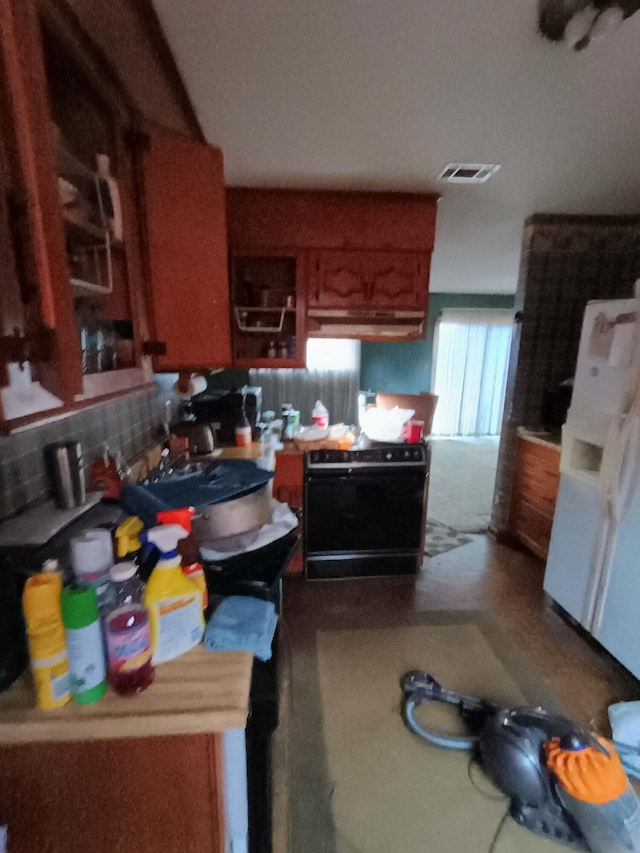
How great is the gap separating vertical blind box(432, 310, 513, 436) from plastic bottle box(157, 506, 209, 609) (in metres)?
5.13

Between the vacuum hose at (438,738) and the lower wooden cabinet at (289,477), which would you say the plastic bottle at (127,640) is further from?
the lower wooden cabinet at (289,477)

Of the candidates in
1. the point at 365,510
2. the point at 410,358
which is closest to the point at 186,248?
the point at 365,510

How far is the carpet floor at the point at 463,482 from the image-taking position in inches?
138

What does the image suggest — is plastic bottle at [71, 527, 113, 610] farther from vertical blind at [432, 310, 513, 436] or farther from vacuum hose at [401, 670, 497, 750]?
vertical blind at [432, 310, 513, 436]

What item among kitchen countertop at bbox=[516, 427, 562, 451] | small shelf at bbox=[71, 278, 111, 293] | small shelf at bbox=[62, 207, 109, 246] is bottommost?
kitchen countertop at bbox=[516, 427, 562, 451]

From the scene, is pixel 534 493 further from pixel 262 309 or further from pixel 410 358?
pixel 410 358

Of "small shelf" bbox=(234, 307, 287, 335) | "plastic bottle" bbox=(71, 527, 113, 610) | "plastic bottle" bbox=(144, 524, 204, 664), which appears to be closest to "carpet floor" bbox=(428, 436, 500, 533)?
"small shelf" bbox=(234, 307, 287, 335)

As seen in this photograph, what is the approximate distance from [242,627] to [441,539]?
2.56m

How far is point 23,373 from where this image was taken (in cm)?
62

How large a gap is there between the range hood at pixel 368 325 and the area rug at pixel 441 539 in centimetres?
153

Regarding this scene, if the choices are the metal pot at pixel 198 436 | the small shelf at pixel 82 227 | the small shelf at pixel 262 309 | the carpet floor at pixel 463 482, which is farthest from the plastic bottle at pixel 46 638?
the carpet floor at pixel 463 482

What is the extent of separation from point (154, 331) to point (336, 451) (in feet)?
4.23

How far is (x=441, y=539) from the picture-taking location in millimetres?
3123

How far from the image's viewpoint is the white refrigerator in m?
1.68
